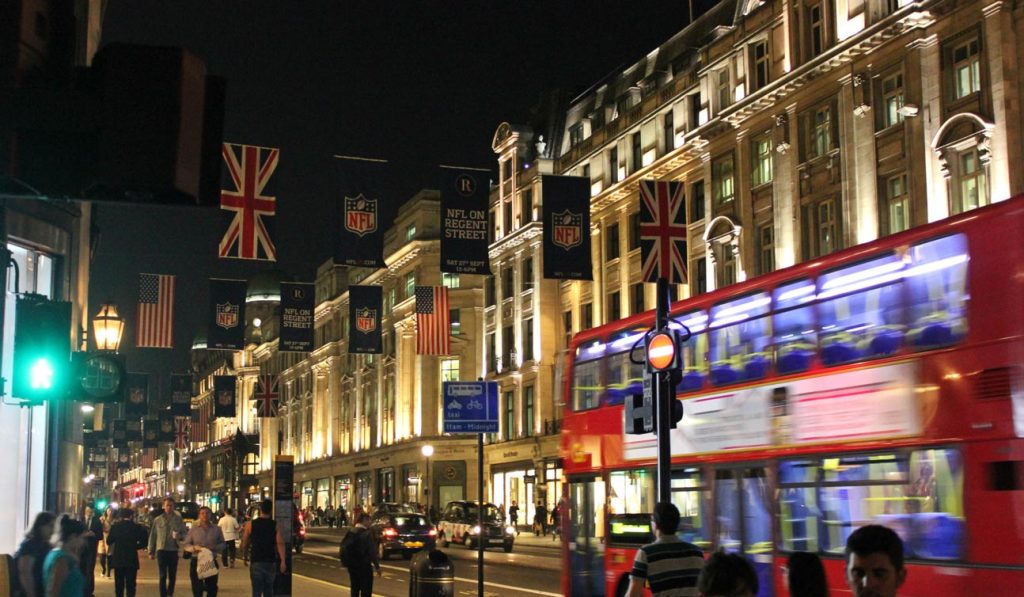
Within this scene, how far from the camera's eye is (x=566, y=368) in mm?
18812

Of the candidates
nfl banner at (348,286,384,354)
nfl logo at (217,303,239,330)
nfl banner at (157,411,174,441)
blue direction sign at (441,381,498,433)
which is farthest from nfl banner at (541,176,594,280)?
nfl banner at (157,411,174,441)

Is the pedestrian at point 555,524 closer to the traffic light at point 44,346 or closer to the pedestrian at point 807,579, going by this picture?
the traffic light at point 44,346

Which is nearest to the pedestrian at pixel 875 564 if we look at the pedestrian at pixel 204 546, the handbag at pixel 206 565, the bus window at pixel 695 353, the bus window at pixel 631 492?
the bus window at pixel 695 353

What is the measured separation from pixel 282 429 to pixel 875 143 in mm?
91544

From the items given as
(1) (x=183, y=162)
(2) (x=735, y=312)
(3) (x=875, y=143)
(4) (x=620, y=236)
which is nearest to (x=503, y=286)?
(4) (x=620, y=236)

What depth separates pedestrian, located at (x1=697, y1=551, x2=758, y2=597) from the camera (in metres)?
5.11

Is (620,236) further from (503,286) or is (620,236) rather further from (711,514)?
(711,514)

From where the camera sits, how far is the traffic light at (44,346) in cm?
861

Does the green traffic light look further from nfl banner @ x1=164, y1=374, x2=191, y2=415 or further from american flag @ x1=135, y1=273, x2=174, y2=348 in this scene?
nfl banner @ x1=164, y1=374, x2=191, y2=415

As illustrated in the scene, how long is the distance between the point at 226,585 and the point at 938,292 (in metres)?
19.2

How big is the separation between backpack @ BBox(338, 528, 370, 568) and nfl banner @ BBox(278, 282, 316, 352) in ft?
75.2

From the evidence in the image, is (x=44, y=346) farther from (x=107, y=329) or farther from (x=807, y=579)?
(x=107, y=329)

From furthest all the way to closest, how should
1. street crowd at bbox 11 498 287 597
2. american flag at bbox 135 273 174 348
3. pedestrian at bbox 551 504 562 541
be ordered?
1. pedestrian at bbox 551 504 562 541
2. american flag at bbox 135 273 174 348
3. street crowd at bbox 11 498 287 597

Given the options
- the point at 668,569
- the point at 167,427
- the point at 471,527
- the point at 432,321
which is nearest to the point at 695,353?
the point at 668,569
